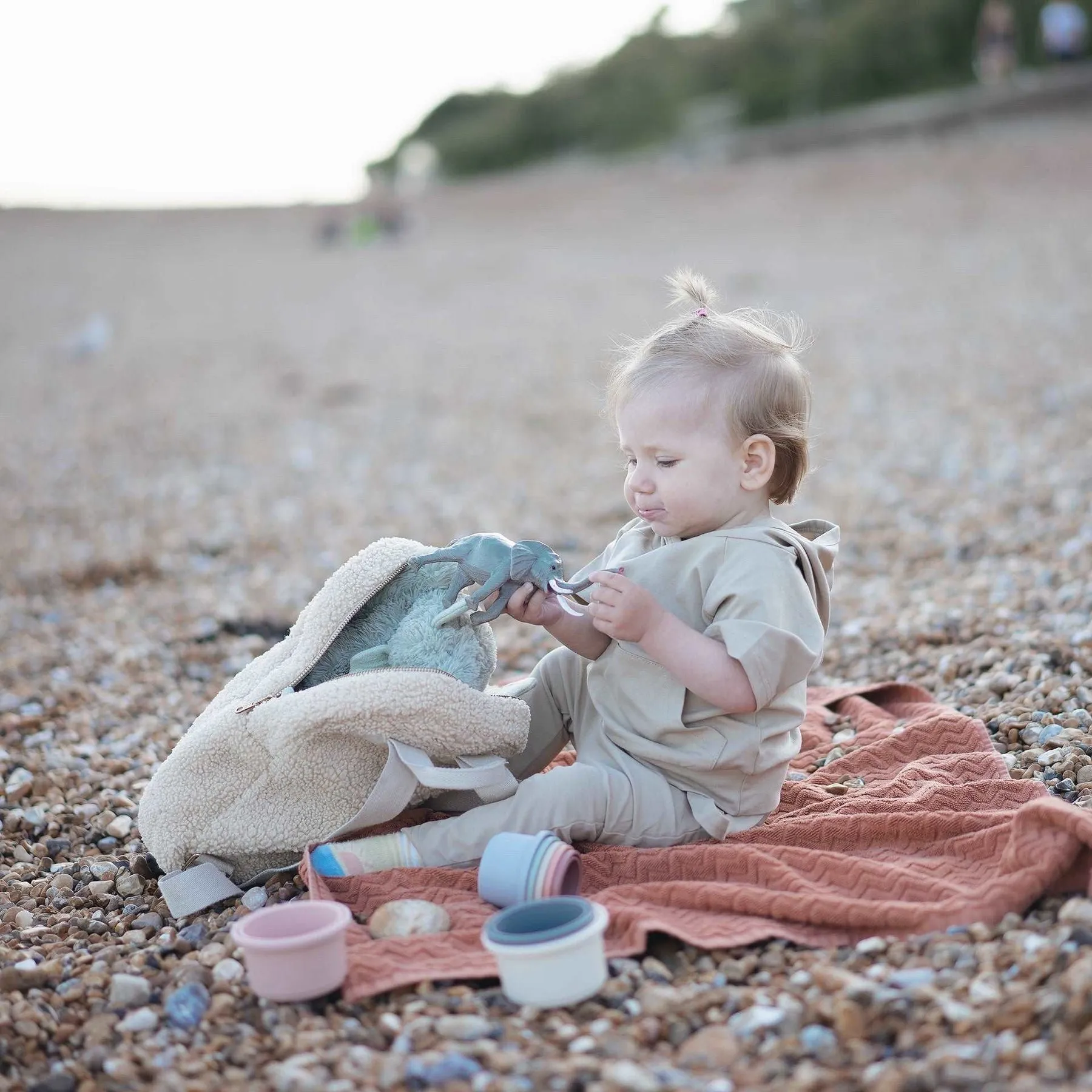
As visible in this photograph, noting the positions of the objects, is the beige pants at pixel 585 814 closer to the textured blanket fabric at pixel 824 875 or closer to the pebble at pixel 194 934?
the textured blanket fabric at pixel 824 875

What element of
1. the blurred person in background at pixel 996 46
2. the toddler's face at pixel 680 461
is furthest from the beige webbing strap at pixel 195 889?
the blurred person in background at pixel 996 46

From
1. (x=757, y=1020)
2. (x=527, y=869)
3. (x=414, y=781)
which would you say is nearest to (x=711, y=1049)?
(x=757, y=1020)

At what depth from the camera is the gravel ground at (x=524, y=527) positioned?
227 centimetres

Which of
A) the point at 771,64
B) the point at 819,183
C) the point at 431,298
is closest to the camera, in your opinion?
the point at 431,298

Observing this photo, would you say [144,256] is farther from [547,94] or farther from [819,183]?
[547,94]

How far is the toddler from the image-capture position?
2.87 meters

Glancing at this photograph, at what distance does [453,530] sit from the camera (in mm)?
6961

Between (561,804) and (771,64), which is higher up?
(771,64)

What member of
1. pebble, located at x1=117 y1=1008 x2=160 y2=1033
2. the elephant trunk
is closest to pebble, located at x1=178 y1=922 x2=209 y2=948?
pebble, located at x1=117 y1=1008 x2=160 y2=1033

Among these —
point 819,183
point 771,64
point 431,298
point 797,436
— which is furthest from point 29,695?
point 771,64

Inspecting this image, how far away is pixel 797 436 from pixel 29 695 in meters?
3.06

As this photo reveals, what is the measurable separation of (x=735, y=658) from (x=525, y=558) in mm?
583

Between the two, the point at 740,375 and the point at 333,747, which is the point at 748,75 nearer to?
the point at 740,375

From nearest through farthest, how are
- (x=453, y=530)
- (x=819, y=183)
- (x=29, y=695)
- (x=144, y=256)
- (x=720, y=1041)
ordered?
(x=720, y=1041) < (x=29, y=695) < (x=453, y=530) < (x=819, y=183) < (x=144, y=256)
